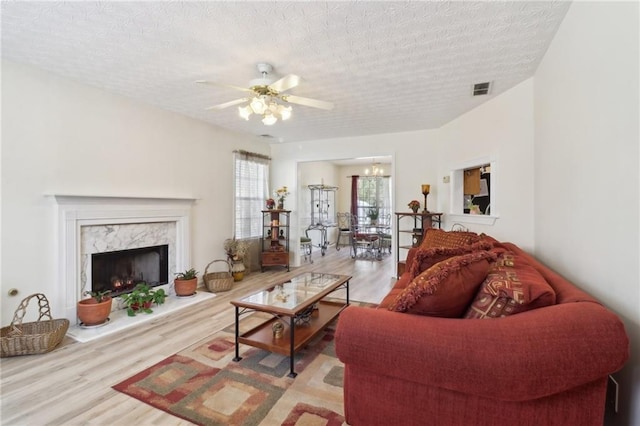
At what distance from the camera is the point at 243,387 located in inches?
76.8

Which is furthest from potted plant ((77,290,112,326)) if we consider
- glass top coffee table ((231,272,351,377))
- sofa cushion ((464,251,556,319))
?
sofa cushion ((464,251,556,319))

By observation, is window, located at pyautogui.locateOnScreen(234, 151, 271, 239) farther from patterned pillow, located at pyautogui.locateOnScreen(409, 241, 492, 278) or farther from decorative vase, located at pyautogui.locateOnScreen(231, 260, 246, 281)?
patterned pillow, located at pyautogui.locateOnScreen(409, 241, 492, 278)

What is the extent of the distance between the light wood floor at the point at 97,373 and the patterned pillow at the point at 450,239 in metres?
2.38

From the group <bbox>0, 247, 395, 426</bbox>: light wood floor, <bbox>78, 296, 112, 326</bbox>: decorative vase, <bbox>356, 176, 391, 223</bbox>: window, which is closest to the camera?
<bbox>0, 247, 395, 426</bbox>: light wood floor

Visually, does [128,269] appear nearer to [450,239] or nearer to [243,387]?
[243,387]

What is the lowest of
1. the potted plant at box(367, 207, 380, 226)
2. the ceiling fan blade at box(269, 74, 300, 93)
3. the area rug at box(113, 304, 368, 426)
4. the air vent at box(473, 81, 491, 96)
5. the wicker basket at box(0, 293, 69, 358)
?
the area rug at box(113, 304, 368, 426)

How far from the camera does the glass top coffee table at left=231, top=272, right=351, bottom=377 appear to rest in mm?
2172

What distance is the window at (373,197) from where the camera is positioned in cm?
893

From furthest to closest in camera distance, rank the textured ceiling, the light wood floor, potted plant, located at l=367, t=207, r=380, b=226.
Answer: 1. potted plant, located at l=367, t=207, r=380, b=226
2. the textured ceiling
3. the light wood floor

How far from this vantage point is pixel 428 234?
10.9ft

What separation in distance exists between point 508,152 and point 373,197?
5.98 metres

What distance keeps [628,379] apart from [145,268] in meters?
4.57

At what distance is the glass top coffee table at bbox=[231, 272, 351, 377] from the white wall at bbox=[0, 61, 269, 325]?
2084mm

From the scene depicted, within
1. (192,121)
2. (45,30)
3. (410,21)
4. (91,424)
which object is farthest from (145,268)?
(410,21)
